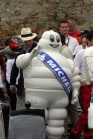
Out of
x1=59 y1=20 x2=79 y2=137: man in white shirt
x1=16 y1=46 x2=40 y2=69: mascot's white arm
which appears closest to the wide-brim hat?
x1=59 y1=20 x2=79 y2=137: man in white shirt

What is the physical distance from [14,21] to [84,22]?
6.44 ft

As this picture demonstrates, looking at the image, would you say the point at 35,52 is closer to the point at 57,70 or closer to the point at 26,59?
the point at 26,59

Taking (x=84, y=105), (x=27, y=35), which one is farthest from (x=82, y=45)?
(x=84, y=105)

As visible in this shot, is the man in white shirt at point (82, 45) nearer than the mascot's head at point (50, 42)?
No

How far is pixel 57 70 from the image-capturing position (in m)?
7.91

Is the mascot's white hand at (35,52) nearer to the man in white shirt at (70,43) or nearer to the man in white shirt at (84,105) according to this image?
the man in white shirt at (84,105)

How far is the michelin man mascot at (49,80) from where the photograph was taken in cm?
789

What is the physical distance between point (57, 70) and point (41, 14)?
815cm

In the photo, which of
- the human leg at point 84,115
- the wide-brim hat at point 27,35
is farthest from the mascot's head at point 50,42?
the wide-brim hat at point 27,35

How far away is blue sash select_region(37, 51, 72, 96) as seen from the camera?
25.9ft

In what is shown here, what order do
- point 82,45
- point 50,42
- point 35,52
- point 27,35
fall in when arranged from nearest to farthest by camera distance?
1. point 35,52
2. point 50,42
3. point 27,35
4. point 82,45

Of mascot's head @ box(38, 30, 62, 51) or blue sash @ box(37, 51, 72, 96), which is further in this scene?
mascot's head @ box(38, 30, 62, 51)

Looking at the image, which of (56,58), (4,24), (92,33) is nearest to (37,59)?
(56,58)

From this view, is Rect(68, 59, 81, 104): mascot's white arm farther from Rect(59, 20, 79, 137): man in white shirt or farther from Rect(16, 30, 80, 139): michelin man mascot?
Rect(59, 20, 79, 137): man in white shirt
